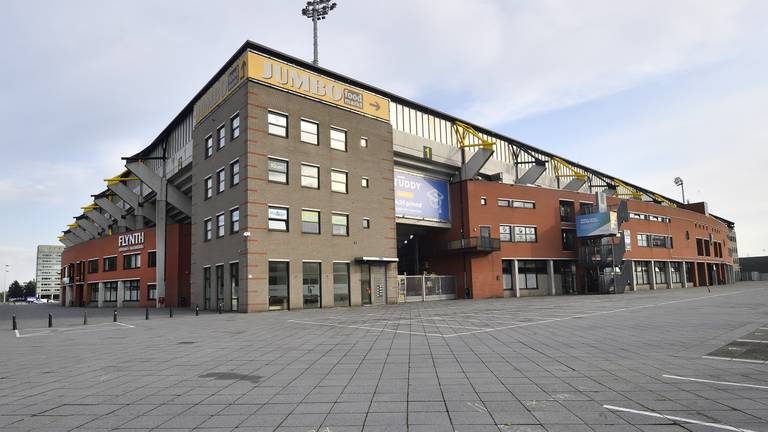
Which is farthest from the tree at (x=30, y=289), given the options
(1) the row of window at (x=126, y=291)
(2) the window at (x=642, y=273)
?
(2) the window at (x=642, y=273)

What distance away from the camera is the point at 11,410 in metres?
7.31

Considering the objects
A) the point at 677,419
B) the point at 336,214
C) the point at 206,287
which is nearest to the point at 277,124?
the point at 336,214

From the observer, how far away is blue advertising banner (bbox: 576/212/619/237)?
51.6 metres

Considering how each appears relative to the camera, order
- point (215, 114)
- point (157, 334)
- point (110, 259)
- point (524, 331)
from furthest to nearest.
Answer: point (110, 259) < point (215, 114) < point (157, 334) < point (524, 331)

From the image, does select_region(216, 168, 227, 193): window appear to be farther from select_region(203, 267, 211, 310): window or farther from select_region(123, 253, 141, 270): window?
select_region(123, 253, 141, 270): window

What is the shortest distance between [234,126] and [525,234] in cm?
3137

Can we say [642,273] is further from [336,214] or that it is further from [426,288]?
[336,214]

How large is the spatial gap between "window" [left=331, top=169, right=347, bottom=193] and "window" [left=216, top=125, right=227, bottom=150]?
25.9 feet

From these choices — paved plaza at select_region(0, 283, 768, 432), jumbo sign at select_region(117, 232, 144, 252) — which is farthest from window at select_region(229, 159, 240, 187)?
jumbo sign at select_region(117, 232, 144, 252)

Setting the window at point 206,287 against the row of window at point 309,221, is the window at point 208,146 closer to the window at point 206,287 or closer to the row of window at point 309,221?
the window at point 206,287

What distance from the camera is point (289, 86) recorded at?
33.2 meters

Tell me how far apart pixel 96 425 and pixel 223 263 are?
27.3 metres

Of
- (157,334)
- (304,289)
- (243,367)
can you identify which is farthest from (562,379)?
(304,289)

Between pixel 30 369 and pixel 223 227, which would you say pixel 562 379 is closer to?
pixel 30 369
